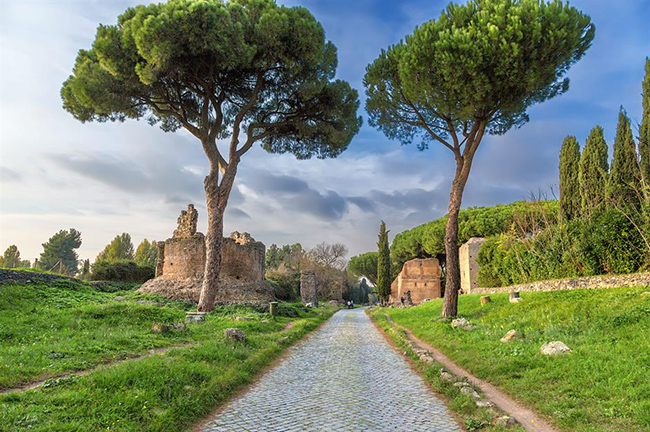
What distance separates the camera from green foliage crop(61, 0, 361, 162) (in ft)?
49.3

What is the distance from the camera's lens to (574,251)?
43.6 ft

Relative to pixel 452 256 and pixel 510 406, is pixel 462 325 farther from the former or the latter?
pixel 510 406

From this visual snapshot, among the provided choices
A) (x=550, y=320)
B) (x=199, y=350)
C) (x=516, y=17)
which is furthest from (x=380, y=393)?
(x=516, y=17)

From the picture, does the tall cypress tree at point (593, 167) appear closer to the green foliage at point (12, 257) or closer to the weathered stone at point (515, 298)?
the weathered stone at point (515, 298)

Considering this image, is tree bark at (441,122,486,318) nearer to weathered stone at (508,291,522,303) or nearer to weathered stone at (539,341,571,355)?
weathered stone at (508,291,522,303)

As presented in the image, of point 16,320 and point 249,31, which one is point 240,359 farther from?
point 249,31

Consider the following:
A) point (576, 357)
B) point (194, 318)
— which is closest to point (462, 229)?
point (194, 318)

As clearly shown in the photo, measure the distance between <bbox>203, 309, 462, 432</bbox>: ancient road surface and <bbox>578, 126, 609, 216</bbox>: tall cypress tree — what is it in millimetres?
14316

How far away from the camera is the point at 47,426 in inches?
148

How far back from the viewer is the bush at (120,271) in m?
31.2

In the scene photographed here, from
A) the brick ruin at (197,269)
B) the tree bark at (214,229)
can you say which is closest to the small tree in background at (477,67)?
the tree bark at (214,229)

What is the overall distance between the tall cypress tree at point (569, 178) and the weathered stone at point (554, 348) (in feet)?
49.1

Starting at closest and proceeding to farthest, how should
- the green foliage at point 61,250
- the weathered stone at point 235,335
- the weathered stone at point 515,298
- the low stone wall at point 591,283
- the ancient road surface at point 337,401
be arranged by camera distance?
the ancient road surface at point 337,401, the weathered stone at point 235,335, the low stone wall at point 591,283, the weathered stone at point 515,298, the green foliage at point 61,250

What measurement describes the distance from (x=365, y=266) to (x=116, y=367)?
182 feet
